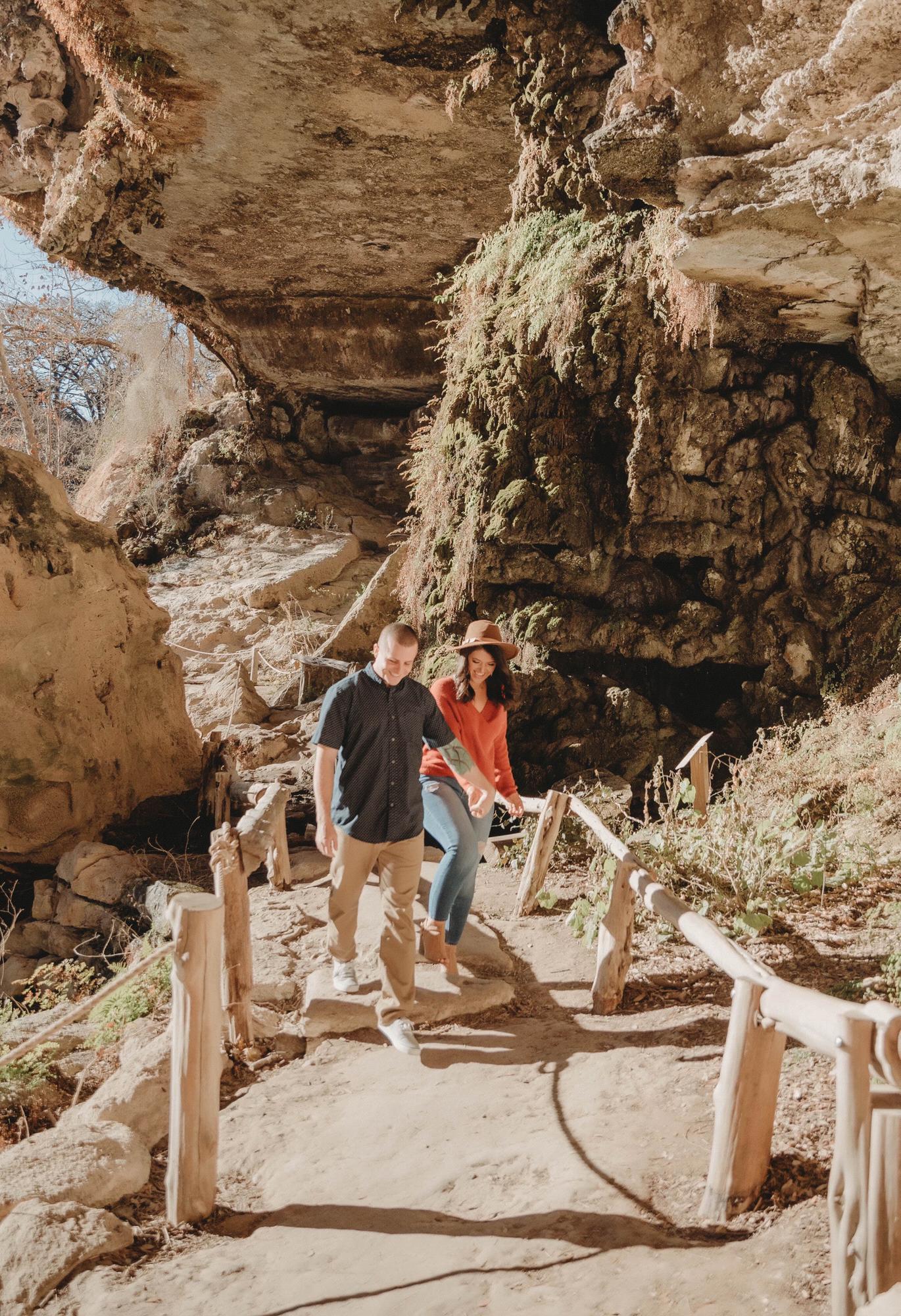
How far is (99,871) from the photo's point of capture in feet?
28.0

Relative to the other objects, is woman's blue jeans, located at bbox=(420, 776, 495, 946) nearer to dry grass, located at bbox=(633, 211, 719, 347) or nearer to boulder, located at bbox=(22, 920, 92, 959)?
boulder, located at bbox=(22, 920, 92, 959)

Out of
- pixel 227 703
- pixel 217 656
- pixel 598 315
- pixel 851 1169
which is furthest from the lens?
pixel 217 656

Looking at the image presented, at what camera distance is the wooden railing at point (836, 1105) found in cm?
217

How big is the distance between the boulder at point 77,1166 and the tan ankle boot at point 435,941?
1683 mm

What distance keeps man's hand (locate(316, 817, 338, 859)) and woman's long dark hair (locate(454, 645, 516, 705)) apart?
3.62ft

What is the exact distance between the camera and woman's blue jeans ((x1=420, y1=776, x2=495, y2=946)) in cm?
457

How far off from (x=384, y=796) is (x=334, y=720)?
43 cm

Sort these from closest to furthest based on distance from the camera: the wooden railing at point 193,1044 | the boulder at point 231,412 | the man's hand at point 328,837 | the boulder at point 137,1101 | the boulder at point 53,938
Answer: the wooden railing at point 193,1044 → the boulder at point 137,1101 → the man's hand at point 328,837 → the boulder at point 53,938 → the boulder at point 231,412

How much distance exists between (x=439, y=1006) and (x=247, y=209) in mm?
12472

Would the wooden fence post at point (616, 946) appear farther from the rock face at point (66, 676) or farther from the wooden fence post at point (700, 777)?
the rock face at point (66, 676)

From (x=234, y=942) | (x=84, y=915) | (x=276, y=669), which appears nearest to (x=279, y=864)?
(x=84, y=915)

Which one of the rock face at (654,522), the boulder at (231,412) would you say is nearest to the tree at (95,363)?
the boulder at (231,412)

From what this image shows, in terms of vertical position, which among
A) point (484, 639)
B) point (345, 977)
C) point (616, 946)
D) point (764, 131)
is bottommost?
point (345, 977)

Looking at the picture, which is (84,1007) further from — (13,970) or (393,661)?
(13,970)
